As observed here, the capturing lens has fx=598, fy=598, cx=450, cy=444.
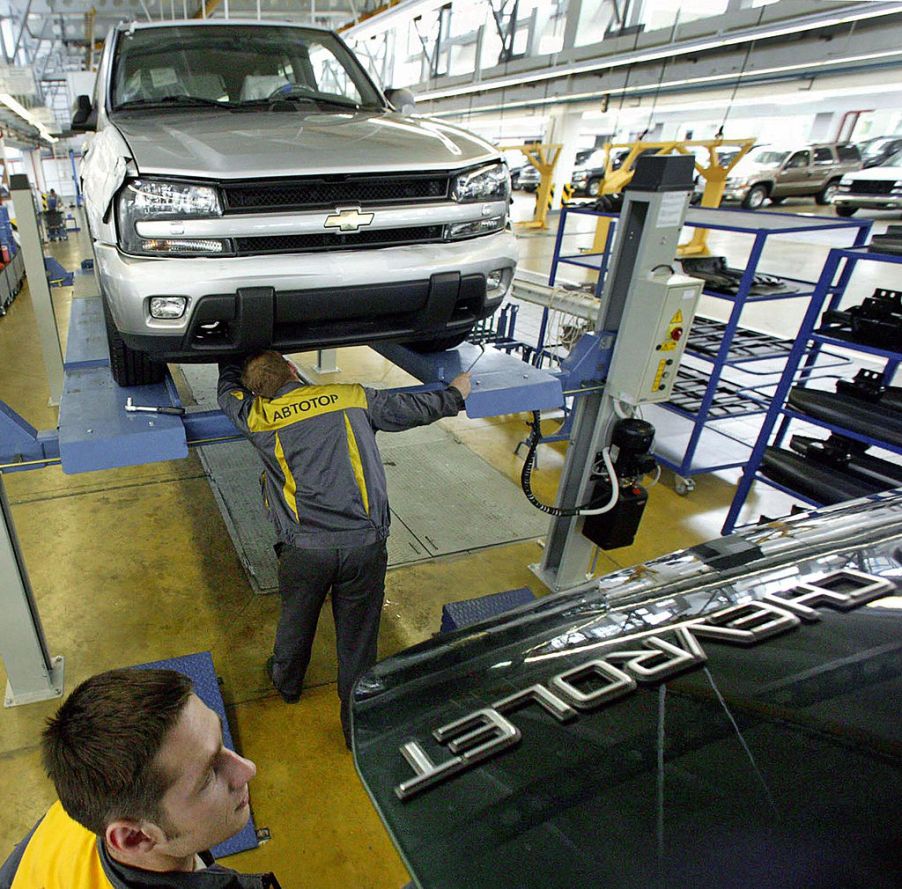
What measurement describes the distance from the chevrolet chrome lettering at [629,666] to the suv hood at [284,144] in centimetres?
167

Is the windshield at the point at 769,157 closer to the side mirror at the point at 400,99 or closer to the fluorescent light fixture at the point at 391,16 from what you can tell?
the fluorescent light fixture at the point at 391,16

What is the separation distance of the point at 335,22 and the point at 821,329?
1111 cm

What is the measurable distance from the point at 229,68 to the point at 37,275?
2783 millimetres

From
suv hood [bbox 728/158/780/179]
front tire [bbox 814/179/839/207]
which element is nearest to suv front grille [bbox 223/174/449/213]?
suv hood [bbox 728/158/780/179]

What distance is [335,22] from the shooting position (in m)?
10.8

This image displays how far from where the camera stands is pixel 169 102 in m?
2.43

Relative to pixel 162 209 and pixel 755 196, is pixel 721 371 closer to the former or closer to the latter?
pixel 162 209

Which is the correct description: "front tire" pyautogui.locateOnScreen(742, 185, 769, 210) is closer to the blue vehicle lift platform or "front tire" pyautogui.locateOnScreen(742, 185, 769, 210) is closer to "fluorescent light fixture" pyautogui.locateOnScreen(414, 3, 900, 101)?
"fluorescent light fixture" pyautogui.locateOnScreen(414, 3, 900, 101)

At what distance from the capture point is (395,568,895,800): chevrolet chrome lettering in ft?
2.65

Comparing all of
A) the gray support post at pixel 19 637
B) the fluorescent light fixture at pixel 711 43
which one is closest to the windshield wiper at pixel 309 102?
the gray support post at pixel 19 637

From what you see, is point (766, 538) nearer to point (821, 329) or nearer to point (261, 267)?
point (261, 267)

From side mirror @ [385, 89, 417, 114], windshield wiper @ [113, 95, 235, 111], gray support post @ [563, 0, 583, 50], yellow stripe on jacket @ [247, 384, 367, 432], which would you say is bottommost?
yellow stripe on jacket @ [247, 384, 367, 432]

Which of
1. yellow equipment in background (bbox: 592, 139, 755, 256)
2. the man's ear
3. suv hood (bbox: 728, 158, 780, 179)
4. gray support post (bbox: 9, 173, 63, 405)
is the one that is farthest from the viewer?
suv hood (bbox: 728, 158, 780, 179)

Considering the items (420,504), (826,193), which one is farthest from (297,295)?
(826,193)
